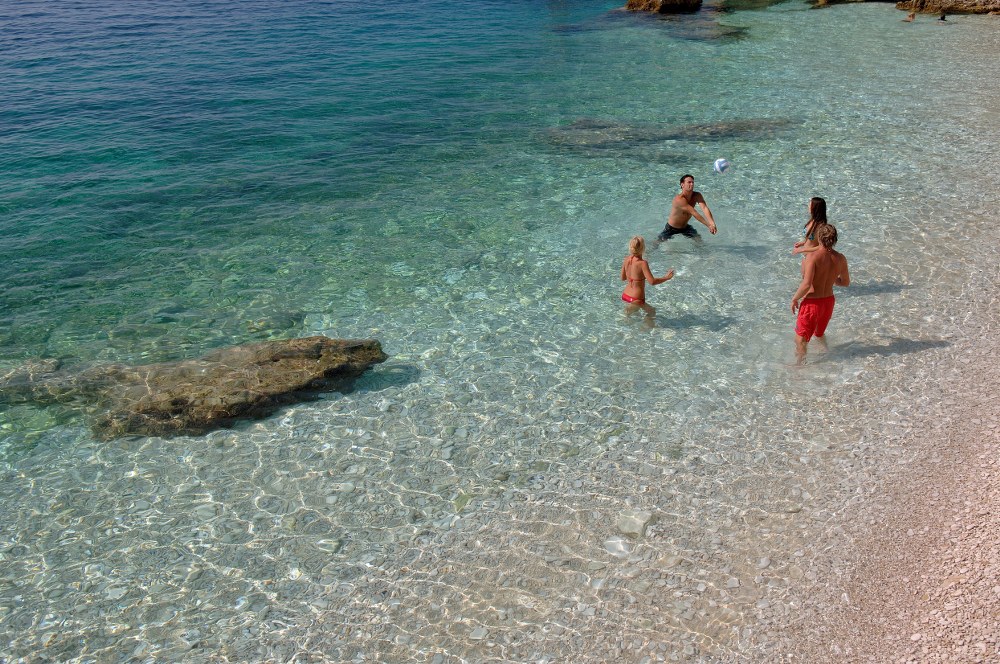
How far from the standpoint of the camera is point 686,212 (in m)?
11.7

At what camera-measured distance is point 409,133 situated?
18.7 m

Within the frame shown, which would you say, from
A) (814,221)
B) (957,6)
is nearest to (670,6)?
(957,6)

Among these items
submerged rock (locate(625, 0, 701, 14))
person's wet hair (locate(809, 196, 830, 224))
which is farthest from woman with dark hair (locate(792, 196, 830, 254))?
submerged rock (locate(625, 0, 701, 14))

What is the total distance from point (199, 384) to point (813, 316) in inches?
307

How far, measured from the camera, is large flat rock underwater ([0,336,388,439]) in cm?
853

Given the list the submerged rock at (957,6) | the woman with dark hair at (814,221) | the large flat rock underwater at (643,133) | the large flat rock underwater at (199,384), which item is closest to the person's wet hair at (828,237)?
the woman with dark hair at (814,221)

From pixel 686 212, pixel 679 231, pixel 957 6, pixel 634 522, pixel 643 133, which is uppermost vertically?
pixel 957 6

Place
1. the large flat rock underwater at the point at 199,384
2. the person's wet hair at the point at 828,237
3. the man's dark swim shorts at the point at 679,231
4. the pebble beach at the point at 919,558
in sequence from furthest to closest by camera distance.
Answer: the man's dark swim shorts at the point at 679,231 → the large flat rock underwater at the point at 199,384 → the person's wet hair at the point at 828,237 → the pebble beach at the point at 919,558

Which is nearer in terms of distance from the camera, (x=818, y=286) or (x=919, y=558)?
(x=919, y=558)

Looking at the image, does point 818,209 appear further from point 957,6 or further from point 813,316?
point 957,6

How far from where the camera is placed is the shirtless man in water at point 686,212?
11.5 meters

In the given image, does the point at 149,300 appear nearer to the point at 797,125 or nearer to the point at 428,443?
the point at 428,443

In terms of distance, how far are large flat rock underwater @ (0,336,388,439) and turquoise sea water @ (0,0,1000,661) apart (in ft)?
0.95

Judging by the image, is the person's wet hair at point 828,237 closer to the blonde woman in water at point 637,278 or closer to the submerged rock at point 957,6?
the blonde woman in water at point 637,278
